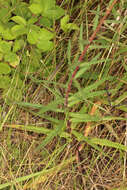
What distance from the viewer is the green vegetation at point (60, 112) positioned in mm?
1363

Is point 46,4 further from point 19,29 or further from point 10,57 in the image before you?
point 10,57

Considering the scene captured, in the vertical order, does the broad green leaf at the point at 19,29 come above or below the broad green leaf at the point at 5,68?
above

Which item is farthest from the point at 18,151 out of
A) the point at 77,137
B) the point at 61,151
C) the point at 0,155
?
the point at 77,137

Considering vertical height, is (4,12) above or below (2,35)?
above

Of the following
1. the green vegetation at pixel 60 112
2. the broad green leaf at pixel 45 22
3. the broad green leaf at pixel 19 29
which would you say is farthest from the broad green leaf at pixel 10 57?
the broad green leaf at pixel 45 22

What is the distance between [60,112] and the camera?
1.41 meters

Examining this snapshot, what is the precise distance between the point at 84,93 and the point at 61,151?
38 centimetres

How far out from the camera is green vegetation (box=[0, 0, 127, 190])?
136cm

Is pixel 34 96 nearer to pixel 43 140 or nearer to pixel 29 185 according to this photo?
pixel 43 140

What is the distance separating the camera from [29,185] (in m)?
1.41

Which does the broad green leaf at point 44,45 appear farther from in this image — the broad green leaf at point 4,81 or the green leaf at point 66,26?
the broad green leaf at point 4,81

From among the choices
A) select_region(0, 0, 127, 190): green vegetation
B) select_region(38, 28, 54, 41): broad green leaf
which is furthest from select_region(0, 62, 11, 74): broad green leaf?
select_region(38, 28, 54, 41): broad green leaf

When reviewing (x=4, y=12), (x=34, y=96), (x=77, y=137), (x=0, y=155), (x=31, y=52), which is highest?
(x=4, y=12)

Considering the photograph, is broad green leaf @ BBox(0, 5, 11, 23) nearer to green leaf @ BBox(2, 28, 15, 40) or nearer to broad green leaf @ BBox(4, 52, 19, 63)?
green leaf @ BBox(2, 28, 15, 40)
